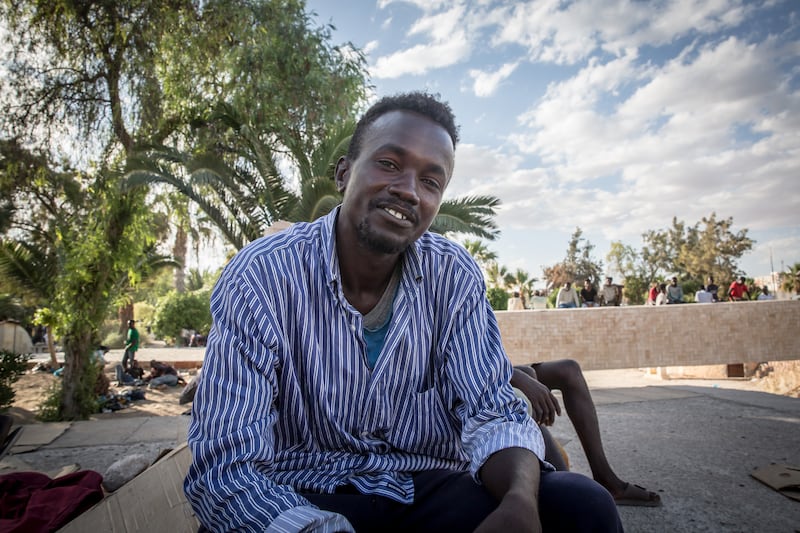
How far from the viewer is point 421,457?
55.9 inches

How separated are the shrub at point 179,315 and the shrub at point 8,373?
1585 centimetres

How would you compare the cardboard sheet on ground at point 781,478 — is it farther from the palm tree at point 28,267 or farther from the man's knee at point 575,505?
the palm tree at point 28,267

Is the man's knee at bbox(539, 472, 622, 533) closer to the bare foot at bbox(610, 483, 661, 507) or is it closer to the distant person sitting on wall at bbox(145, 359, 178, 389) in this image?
the bare foot at bbox(610, 483, 661, 507)

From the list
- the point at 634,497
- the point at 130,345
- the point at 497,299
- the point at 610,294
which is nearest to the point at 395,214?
the point at 634,497

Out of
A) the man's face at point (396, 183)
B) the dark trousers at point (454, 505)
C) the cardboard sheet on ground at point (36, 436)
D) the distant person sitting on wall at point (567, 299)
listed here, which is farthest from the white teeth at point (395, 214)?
the distant person sitting on wall at point (567, 299)

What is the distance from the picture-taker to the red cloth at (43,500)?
1.77m

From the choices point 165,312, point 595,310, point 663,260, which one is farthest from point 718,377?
point 663,260

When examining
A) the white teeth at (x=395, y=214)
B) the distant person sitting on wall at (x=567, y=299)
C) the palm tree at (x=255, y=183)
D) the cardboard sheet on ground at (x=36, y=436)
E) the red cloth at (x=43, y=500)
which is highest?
the palm tree at (x=255, y=183)

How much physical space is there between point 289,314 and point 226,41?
9.11 meters

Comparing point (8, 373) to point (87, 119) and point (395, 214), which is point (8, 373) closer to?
point (87, 119)

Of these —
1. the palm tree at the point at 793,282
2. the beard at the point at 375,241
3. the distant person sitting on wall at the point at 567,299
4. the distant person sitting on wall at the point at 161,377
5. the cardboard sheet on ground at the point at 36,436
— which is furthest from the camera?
the palm tree at the point at 793,282

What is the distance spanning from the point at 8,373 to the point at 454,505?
8.24 meters

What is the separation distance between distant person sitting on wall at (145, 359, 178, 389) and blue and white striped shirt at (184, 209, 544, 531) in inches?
440

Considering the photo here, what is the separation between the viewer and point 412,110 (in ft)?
5.22
